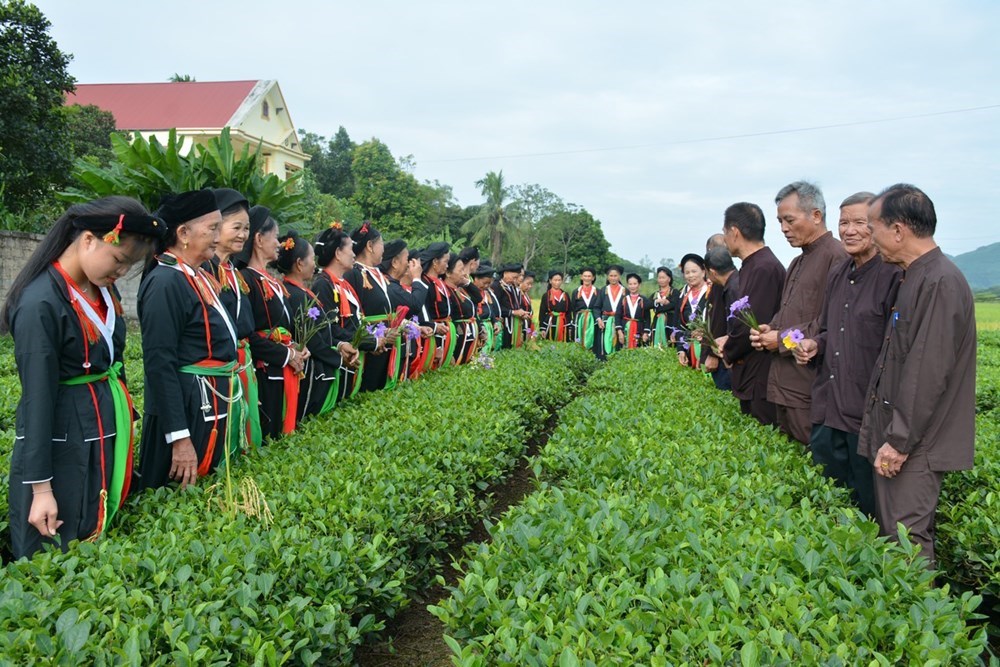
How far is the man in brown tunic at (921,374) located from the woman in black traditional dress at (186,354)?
3.04 m

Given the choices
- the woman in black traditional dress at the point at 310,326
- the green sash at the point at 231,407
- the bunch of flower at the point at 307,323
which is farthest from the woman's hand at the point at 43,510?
the woman in black traditional dress at the point at 310,326

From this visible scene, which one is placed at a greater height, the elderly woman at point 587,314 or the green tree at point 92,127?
the green tree at point 92,127

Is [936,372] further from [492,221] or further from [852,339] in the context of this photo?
[492,221]

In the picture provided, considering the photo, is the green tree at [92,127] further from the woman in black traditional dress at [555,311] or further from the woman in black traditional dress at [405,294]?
the woman in black traditional dress at [405,294]

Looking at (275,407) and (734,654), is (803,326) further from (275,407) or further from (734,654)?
(275,407)

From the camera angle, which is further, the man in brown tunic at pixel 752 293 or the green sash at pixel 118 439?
the man in brown tunic at pixel 752 293

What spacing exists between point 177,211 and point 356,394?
9.26ft

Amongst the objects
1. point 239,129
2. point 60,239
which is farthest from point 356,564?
point 239,129

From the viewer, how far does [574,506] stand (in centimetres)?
293

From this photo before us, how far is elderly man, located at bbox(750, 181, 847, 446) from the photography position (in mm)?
4277

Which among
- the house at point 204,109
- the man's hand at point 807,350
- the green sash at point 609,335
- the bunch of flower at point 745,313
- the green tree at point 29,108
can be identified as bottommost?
the green sash at point 609,335

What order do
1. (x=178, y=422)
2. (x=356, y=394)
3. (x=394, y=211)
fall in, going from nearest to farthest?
1. (x=178, y=422)
2. (x=356, y=394)
3. (x=394, y=211)

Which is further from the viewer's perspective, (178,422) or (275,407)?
(275,407)

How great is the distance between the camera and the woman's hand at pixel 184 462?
131 inches
